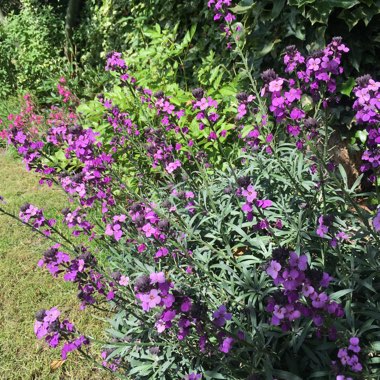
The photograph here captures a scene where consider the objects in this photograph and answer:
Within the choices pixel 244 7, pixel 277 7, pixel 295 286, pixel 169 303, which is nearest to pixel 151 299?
pixel 169 303

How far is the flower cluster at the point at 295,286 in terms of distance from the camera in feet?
4.24

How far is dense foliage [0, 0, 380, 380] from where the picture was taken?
1654mm

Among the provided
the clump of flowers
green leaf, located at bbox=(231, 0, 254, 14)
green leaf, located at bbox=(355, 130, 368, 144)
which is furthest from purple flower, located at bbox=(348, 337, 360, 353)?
green leaf, located at bbox=(231, 0, 254, 14)

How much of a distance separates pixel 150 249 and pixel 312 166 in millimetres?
1185

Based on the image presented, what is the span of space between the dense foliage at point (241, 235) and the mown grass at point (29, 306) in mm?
154

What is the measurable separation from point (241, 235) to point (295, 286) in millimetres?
1239

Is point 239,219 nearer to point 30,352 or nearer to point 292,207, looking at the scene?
point 292,207

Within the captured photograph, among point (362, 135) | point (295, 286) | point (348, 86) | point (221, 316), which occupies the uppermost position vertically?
point (295, 286)

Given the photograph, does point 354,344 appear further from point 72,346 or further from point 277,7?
point 277,7

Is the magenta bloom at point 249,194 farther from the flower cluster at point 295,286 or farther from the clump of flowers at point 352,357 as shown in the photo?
the clump of flowers at point 352,357

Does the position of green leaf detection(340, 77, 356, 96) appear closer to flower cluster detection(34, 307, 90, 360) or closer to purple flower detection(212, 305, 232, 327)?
purple flower detection(212, 305, 232, 327)

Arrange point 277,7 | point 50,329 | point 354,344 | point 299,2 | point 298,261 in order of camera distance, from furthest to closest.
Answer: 1. point 277,7
2. point 299,2
3. point 50,329
4. point 354,344
5. point 298,261

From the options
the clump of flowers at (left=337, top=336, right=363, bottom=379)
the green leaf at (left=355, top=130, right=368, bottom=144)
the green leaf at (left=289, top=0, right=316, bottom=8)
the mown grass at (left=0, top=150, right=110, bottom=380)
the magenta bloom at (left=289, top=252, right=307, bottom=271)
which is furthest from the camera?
the green leaf at (left=355, top=130, right=368, bottom=144)

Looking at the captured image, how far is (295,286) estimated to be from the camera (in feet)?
4.25
